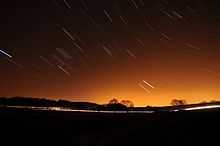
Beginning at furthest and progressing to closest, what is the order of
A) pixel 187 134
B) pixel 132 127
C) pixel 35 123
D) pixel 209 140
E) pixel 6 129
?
pixel 35 123 < pixel 6 129 < pixel 132 127 < pixel 187 134 < pixel 209 140

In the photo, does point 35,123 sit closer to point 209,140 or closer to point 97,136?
point 97,136

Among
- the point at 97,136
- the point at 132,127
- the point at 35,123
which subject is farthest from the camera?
the point at 35,123

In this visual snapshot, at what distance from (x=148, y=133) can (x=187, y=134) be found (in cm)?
252

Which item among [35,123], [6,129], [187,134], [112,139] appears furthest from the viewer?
[35,123]

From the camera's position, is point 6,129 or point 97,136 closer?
point 97,136

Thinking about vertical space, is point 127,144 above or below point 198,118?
below

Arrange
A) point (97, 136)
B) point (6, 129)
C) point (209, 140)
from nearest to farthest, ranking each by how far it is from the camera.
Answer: point (209, 140) → point (97, 136) → point (6, 129)

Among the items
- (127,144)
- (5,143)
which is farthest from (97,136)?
(5,143)

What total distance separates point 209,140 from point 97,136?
700 centimetres

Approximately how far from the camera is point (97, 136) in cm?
2391

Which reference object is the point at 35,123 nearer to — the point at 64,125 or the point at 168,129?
the point at 64,125

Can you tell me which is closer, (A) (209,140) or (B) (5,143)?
(A) (209,140)

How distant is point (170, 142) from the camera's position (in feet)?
65.3

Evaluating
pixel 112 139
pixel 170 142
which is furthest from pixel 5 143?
pixel 170 142
